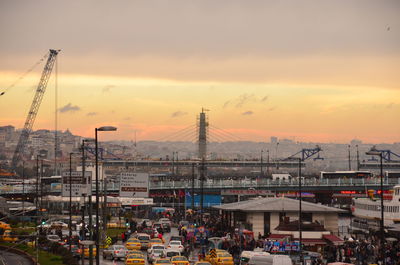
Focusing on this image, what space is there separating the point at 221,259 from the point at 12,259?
13922 millimetres

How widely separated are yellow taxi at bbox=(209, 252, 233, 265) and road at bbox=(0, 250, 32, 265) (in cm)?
1078

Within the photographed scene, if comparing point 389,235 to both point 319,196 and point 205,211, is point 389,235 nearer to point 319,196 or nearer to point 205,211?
point 205,211

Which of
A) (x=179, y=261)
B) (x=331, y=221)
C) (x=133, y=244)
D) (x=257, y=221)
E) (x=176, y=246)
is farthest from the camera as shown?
(x=257, y=221)

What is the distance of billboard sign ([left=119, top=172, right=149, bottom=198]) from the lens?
181ft

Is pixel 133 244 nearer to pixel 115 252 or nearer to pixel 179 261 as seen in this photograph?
pixel 115 252

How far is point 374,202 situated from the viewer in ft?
333

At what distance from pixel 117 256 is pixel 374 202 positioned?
5368 cm

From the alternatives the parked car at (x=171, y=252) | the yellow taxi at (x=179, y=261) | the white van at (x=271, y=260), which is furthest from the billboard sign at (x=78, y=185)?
the white van at (x=271, y=260)

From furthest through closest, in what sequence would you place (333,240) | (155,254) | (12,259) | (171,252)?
(333,240) → (171,252) → (155,254) → (12,259)

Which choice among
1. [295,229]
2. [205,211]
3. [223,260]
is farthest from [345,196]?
[223,260]

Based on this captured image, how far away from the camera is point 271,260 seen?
4156 cm

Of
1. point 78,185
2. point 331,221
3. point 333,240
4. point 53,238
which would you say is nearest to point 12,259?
point 78,185

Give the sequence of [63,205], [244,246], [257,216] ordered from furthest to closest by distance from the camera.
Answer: [63,205], [257,216], [244,246]

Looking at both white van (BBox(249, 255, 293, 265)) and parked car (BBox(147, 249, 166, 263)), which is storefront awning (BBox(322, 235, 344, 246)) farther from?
white van (BBox(249, 255, 293, 265))
